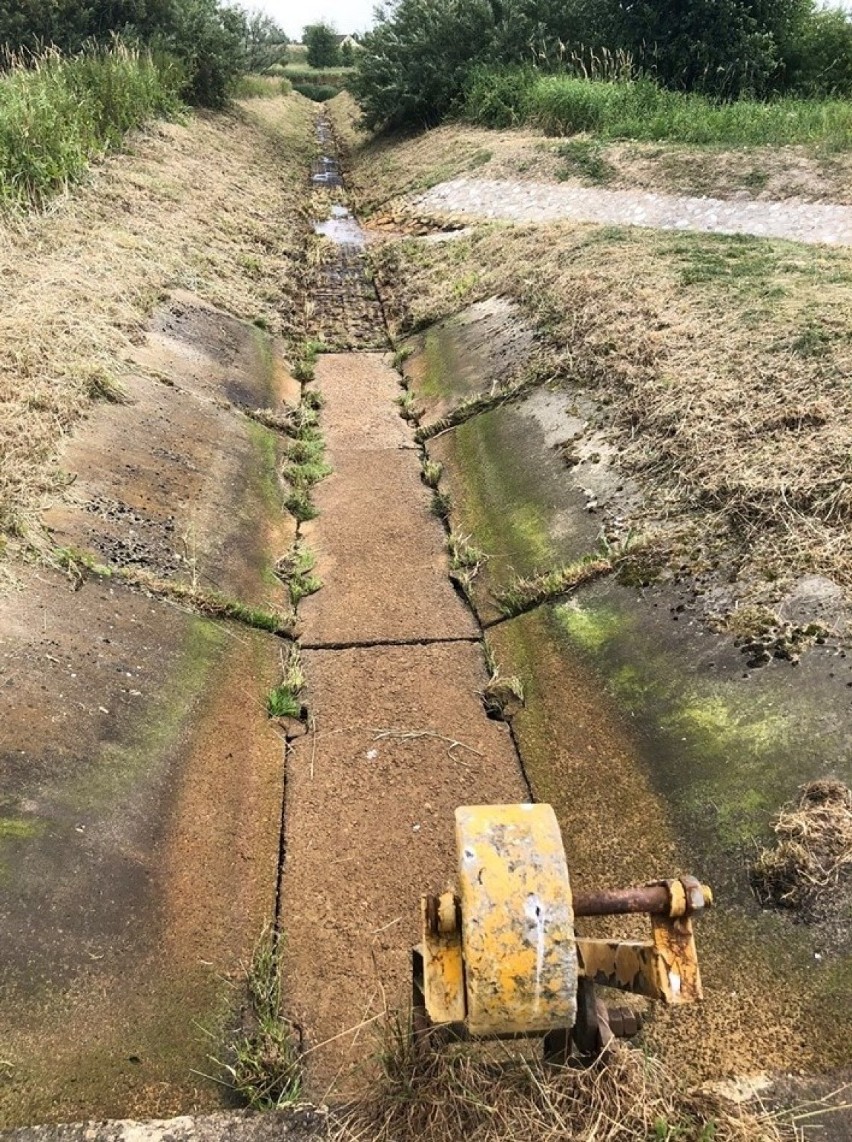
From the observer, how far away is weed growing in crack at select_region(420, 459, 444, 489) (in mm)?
5945

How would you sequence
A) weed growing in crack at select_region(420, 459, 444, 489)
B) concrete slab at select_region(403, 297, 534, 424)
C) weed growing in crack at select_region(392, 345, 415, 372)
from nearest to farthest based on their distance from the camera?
weed growing in crack at select_region(420, 459, 444, 489)
concrete slab at select_region(403, 297, 534, 424)
weed growing in crack at select_region(392, 345, 415, 372)

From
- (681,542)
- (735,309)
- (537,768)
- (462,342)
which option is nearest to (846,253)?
(735,309)

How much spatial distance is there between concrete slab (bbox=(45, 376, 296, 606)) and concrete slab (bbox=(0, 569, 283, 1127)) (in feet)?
1.39

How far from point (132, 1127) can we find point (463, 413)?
511 cm

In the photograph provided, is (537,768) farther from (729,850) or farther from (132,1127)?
(132,1127)

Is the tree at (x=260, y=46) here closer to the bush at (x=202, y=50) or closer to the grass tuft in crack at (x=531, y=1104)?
the bush at (x=202, y=50)

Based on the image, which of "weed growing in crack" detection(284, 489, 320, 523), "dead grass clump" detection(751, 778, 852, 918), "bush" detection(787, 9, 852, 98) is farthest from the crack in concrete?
"bush" detection(787, 9, 852, 98)

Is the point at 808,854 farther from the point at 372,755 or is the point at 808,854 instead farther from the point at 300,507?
the point at 300,507

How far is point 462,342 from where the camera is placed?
25.0 feet

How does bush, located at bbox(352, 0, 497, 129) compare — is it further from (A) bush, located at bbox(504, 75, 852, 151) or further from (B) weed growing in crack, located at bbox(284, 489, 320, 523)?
(B) weed growing in crack, located at bbox(284, 489, 320, 523)

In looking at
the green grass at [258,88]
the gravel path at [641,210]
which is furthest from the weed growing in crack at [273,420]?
the green grass at [258,88]

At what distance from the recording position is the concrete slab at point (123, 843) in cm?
244

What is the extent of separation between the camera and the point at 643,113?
13742mm

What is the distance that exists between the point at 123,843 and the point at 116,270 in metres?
5.80
